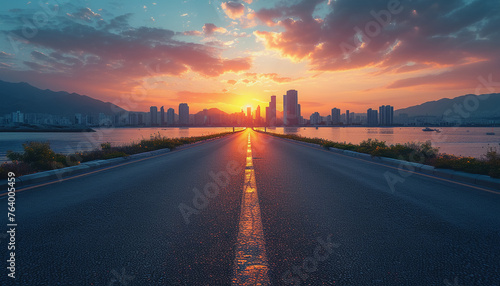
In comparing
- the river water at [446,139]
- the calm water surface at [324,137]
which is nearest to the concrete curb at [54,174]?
the calm water surface at [324,137]

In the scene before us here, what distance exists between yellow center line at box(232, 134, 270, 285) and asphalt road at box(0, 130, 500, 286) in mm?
57

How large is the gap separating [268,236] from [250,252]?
564 mm

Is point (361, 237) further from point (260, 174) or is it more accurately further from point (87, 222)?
point (260, 174)

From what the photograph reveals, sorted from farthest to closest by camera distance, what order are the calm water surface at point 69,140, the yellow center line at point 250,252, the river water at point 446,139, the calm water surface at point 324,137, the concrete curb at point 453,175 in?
the river water at point 446,139 < the calm water surface at point 324,137 < the calm water surface at point 69,140 < the concrete curb at point 453,175 < the yellow center line at point 250,252

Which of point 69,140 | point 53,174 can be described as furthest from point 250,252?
point 69,140

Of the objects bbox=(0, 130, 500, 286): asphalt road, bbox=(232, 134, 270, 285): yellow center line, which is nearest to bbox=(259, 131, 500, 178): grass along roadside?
bbox=(0, 130, 500, 286): asphalt road

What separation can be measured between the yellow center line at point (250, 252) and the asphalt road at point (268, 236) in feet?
0.19

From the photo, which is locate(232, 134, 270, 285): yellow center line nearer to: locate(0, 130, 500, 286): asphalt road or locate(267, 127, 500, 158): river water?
locate(0, 130, 500, 286): asphalt road

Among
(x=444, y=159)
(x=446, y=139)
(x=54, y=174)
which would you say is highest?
(x=444, y=159)

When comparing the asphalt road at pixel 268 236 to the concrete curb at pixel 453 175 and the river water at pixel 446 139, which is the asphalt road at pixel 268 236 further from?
the river water at pixel 446 139

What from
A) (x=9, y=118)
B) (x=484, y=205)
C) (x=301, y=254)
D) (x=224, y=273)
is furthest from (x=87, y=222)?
(x=9, y=118)

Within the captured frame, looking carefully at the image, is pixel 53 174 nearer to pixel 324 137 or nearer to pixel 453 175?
pixel 453 175

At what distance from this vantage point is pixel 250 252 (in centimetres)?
300

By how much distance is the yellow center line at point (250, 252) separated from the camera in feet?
8.11
